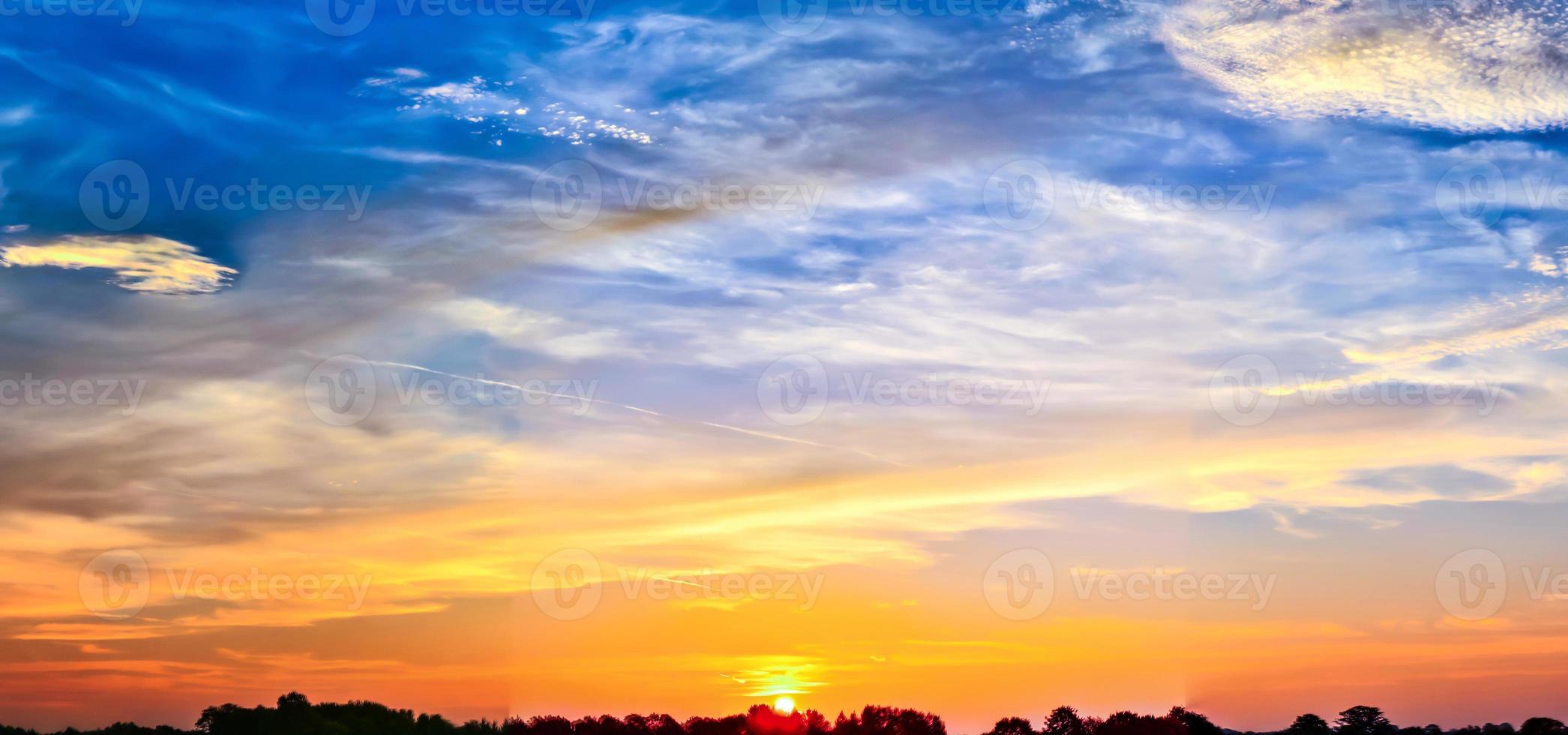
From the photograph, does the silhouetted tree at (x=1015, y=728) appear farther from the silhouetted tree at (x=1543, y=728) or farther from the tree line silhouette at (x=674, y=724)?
the silhouetted tree at (x=1543, y=728)

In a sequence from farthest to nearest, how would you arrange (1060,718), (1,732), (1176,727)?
(1,732) < (1060,718) < (1176,727)

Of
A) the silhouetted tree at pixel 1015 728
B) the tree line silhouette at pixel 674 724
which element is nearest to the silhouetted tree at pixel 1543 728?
the tree line silhouette at pixel 674 724

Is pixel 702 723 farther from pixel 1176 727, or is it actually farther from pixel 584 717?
pixel 1176 727

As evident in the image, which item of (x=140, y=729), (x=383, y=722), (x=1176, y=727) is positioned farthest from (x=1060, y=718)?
(x=140, y=729)

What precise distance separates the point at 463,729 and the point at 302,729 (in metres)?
10.3

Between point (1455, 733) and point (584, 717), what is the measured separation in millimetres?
63147

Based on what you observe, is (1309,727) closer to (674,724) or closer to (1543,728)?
(1543,728)

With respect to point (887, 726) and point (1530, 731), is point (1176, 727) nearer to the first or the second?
point (887, 726)

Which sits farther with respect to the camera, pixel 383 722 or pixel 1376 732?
pixel 1376 732

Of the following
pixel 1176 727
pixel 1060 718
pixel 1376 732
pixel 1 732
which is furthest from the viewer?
pixel 1 732

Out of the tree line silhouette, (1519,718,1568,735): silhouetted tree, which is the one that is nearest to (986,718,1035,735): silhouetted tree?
the tree line silhouette

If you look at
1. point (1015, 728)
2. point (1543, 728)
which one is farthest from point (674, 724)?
point (1543, 728)

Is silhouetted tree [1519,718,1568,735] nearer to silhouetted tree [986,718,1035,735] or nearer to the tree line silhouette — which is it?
the tree line silhouette

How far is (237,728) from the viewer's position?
7844 centimetres
